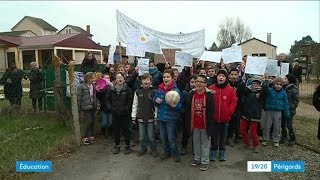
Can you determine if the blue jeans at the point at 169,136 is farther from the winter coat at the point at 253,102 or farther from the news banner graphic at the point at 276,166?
the winter coat at the point at 253,102

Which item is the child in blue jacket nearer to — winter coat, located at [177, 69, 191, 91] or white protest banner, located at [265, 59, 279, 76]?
winter coat, located at [177, 69, 191, 91]

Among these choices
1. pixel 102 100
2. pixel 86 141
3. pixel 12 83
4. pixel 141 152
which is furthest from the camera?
pixel 12 83

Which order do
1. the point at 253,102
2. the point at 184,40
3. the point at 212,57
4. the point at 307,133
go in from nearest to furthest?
1. the point at 253,102
2. the point at 212,57
3. the point at 307,133
4. the point at 184,40

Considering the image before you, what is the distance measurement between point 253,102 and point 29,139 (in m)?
4.85

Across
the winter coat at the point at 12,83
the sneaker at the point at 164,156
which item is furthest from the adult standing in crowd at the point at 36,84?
the sneaker at the point at 164,156

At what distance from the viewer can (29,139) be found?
7.21 m

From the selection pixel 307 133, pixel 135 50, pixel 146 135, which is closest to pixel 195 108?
pixel 146 135

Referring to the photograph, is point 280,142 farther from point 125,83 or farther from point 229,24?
point 229,24

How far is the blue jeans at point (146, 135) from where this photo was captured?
6377mm

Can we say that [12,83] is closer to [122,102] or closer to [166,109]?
[122,102]

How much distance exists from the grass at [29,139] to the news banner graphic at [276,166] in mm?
3604

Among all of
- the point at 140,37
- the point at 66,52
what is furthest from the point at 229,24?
the point at 140,37

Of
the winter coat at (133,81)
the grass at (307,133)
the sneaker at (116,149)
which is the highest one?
the winter coat at (133,81)

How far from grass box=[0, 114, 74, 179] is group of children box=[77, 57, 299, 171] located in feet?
2.39
